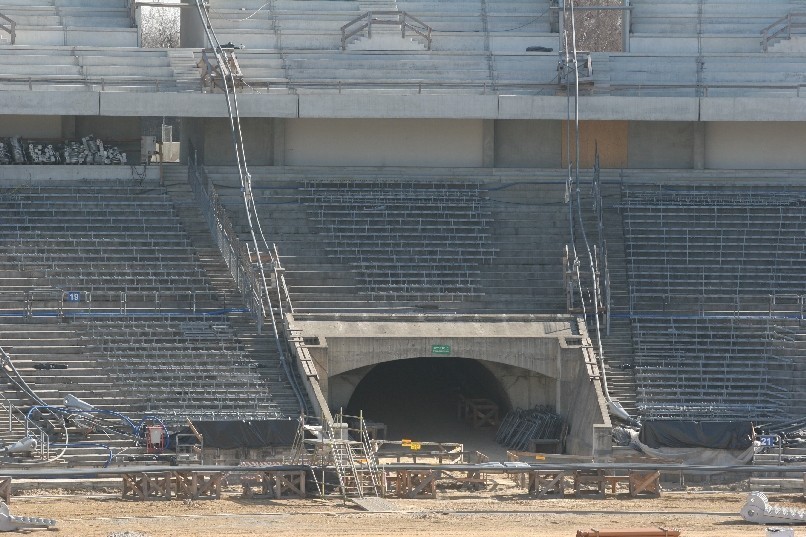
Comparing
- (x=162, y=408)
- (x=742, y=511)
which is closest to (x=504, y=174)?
(x=162, y=408)

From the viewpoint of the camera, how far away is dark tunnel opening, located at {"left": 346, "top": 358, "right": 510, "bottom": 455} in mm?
44500

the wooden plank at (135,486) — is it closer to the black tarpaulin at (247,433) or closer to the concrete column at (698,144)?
the black tarpaulin at (247,433)

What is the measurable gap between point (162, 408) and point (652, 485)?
404 inches

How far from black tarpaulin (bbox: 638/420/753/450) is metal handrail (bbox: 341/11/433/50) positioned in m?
15.4

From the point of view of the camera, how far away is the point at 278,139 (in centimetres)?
5031

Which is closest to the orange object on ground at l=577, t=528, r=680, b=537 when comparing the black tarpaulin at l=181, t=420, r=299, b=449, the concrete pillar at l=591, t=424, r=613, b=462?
the concrete pillar at l=591, t=424, r=613, b=462

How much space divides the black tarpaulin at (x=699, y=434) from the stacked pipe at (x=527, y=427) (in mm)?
3253

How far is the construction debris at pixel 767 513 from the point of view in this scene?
3319 cm

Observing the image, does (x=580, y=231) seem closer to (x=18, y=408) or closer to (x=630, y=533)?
(x=18, y=408)

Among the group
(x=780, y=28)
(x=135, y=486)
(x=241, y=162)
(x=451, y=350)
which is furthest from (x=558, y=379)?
(x=780, y=28)

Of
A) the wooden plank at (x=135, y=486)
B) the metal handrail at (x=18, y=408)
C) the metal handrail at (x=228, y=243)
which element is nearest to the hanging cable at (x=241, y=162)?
the metal handrail at (x=228, y=243)

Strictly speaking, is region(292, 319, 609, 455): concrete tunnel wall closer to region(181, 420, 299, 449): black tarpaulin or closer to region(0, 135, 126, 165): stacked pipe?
region(181, 420, 299, 449): black tarpaulin

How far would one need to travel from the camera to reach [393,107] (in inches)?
1929

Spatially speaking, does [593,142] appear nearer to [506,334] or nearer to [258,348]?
[506,334]
